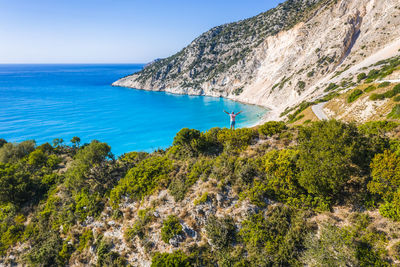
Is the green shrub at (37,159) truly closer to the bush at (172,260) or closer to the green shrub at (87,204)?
the green shrub at (87,204)

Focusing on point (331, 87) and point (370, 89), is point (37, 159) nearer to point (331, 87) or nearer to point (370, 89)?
point (370, 89)

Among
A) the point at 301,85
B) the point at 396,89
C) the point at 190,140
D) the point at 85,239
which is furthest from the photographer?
the point at 301,85

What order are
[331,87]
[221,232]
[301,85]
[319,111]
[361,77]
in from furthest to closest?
[301,85]
[331,87]
[361,77]
[319,111]
[221,232]

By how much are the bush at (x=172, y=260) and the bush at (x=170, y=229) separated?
102 cm

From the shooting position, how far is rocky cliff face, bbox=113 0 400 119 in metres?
67.7

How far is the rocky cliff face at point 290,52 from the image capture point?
67.7 metres

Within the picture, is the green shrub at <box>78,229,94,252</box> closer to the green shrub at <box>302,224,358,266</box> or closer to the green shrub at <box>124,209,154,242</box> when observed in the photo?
the green shrub at <box>124,209,154,242</box>

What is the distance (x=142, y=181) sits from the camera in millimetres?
17062

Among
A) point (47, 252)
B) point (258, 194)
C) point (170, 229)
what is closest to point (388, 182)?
point (258, 194)

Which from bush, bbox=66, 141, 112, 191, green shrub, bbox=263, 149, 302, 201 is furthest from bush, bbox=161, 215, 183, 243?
bush, bbox=66, 141, 112, 191

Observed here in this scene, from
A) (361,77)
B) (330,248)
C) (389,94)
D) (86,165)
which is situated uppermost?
(361,77)

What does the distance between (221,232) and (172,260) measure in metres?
3.33

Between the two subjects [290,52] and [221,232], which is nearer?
[221,232]

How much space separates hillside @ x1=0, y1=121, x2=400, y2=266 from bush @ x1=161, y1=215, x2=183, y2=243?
0.07m
